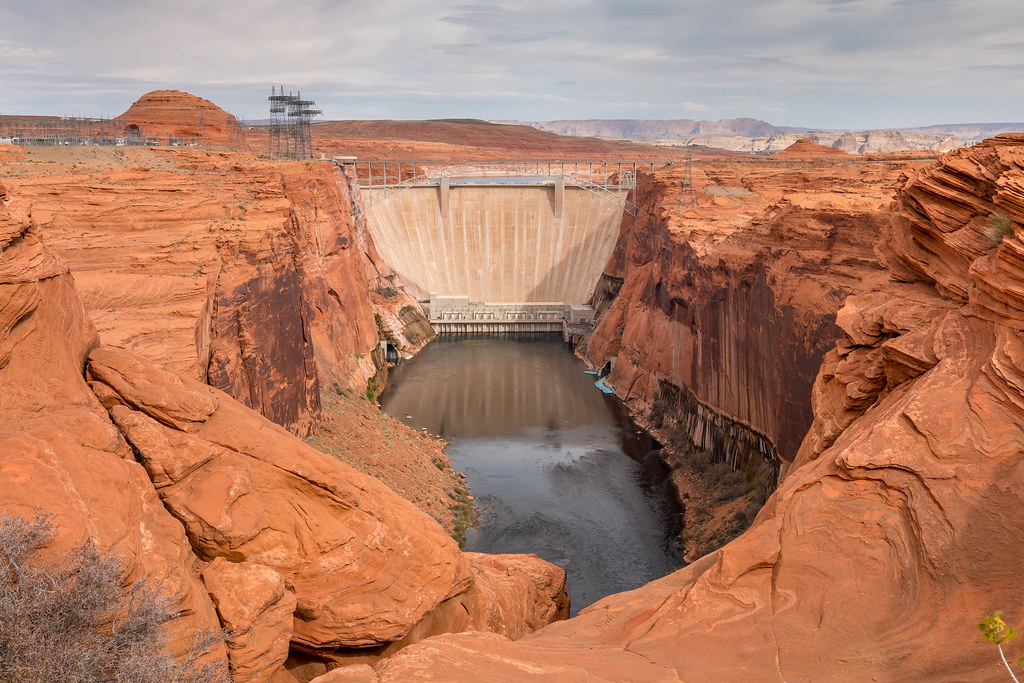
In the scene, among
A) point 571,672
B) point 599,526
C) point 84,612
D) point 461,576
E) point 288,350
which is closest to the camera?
point 84,612

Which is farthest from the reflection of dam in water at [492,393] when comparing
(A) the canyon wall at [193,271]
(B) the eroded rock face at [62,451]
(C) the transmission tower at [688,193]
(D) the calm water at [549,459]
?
(B) the eroded rock face at [62,451]

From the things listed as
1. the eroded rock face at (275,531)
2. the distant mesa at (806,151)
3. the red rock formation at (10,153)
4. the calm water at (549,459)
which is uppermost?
the distant mesa at (806,151)

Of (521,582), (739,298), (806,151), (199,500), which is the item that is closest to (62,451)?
→ (199,500)

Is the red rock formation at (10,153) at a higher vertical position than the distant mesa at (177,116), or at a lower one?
lower

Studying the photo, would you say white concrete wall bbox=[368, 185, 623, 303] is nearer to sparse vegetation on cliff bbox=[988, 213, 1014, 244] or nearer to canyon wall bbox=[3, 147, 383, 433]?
canyon wall bbox=[3, 147, 383, 433]

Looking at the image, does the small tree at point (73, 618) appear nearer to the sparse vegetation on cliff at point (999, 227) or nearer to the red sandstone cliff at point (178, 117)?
the sparse vegetation on cliff at point (999, 227)

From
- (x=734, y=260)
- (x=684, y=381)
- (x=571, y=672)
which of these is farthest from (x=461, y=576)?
(x=684, y=381)

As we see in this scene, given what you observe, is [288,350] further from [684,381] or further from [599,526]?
[684,381]
